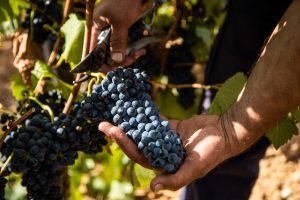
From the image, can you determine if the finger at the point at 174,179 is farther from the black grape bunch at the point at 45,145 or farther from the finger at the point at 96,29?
the finger at the point at 96,29

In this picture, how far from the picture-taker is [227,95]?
1.58 m

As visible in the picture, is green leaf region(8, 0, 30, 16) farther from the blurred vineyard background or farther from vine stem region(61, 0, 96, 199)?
vine stem region(61, 0, 96, 199)

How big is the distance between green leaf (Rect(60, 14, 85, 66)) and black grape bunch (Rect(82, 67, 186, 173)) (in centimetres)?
35

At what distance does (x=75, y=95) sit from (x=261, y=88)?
556 mm

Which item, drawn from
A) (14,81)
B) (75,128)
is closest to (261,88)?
(75,128)

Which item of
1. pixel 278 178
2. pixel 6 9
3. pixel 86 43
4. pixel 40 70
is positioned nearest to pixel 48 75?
pixel 40 70

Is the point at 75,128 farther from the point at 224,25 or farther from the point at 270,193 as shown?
the point at 270,193

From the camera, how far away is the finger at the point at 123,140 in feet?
4.05

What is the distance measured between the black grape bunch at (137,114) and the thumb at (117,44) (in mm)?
193

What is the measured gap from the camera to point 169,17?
2.35 metres

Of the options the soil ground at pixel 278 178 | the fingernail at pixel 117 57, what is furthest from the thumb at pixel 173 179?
the soil ground at pixel 278 178

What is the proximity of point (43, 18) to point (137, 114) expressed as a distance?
814 millimetres

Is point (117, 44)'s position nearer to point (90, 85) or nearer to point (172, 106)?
point (90, 85)

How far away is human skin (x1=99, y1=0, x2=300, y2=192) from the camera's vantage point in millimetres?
1249
